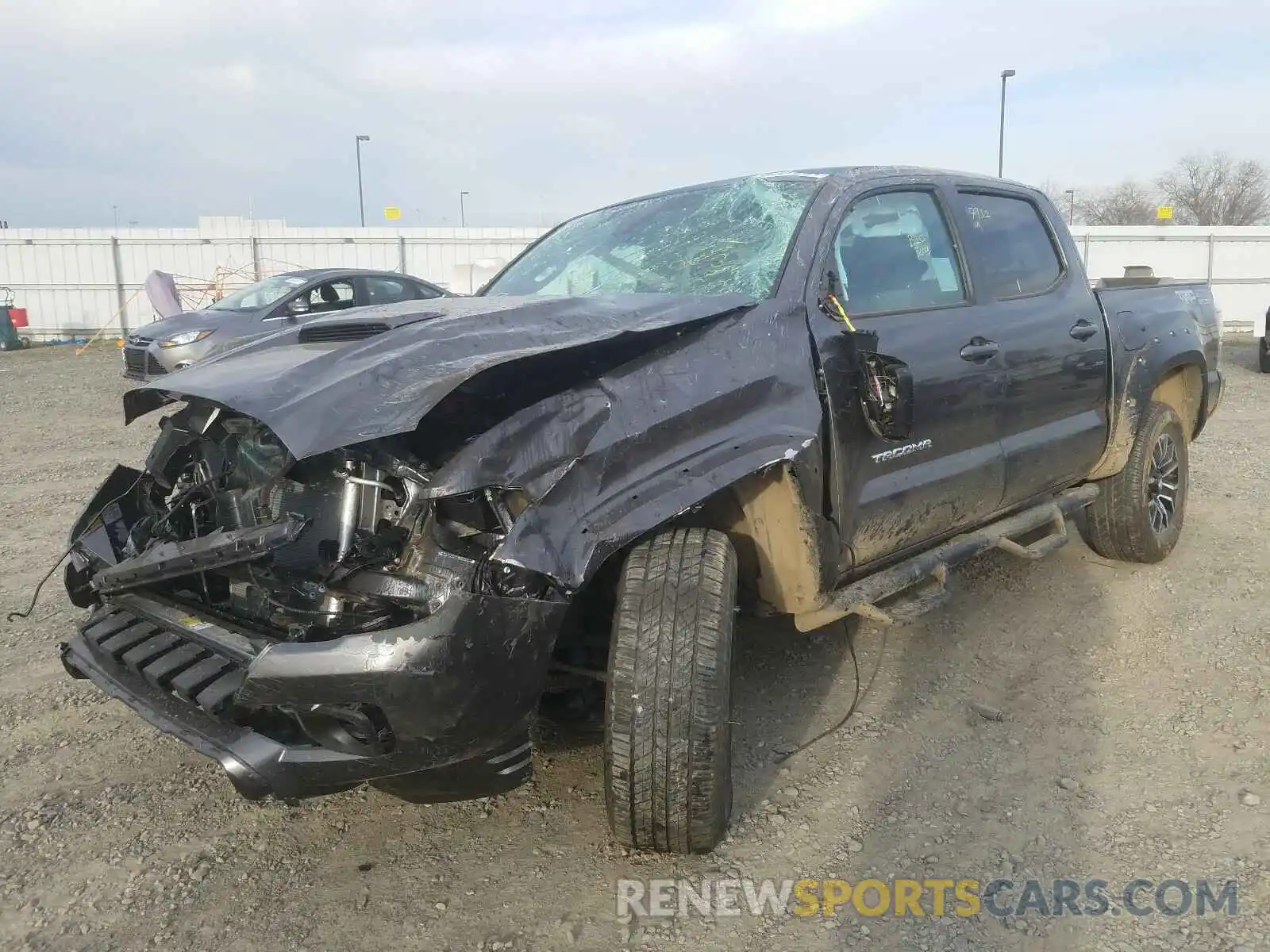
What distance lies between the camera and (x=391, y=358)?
7.89 ft

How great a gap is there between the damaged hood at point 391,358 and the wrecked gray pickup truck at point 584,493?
0.01 m

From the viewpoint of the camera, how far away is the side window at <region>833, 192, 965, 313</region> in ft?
10.8

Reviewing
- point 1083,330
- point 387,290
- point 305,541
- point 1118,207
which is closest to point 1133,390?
point 1083,330

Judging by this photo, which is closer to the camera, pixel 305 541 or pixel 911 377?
pixel 305 541

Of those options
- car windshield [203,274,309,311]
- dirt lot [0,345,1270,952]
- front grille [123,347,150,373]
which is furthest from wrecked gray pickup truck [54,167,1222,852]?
car windshield [203,274,309,311]

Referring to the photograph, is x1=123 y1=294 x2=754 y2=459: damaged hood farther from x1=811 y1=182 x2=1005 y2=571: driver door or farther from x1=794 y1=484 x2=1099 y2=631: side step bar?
x1=794 y1=484 x2=1099 y2=631: side step bar

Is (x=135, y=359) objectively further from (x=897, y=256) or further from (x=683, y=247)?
(x=897, y=256)

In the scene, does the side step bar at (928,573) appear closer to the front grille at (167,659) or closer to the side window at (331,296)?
the front grille at (167,659)

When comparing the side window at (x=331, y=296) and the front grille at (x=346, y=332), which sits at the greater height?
the side window at (x=331, y=296)

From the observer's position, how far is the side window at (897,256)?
3.28 m

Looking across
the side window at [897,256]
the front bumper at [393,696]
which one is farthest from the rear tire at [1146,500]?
the front bumper at [393,696]

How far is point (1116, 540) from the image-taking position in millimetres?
4867

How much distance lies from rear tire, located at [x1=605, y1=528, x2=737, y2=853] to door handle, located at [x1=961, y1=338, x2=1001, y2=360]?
150 centimetres

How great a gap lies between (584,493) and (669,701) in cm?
58
